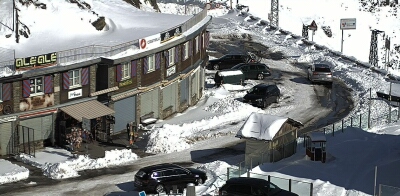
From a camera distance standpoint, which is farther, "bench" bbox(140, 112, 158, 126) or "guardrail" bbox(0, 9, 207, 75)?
"bench" bbox(140, 112, 158, 126)

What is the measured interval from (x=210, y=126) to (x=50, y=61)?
526 inches

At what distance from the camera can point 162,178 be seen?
3903 cm

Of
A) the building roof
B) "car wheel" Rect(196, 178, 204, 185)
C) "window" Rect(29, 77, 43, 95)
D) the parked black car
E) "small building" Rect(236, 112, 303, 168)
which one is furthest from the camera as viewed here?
"window" Rect(29, 77, 43, 95)

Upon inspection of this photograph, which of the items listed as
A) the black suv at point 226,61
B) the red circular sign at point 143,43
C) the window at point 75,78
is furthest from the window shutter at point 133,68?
the black suv at point 226,61

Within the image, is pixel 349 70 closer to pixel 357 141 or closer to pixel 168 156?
pixel 357 141

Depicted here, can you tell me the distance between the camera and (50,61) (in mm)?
45219

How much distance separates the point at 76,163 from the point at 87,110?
179 inches

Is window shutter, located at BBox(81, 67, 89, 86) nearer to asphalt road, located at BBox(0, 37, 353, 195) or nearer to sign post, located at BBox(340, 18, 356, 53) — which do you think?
asphalt road, located at BBox(0, 37, 353, 195)

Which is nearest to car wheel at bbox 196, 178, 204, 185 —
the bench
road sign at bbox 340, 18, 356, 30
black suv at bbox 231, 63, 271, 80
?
the bench

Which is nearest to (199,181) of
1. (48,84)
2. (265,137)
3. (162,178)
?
(162,178)

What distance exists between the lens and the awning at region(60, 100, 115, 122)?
1838 inches

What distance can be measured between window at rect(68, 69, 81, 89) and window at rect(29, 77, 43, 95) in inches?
83.9

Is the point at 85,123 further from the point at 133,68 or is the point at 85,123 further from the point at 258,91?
the point at 258,91

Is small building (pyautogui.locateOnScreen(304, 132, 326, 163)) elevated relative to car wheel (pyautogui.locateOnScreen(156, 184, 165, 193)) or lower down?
elevated
